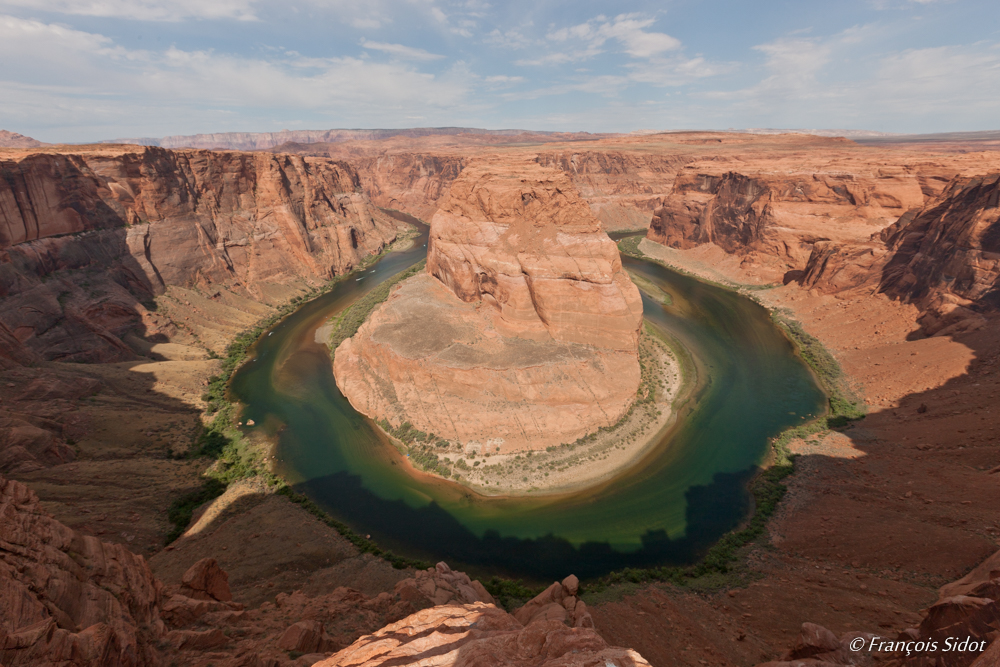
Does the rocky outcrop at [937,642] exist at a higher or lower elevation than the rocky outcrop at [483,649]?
higher

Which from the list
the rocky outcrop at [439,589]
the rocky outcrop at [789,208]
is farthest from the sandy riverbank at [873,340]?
the rocky outcrop at [439,589]

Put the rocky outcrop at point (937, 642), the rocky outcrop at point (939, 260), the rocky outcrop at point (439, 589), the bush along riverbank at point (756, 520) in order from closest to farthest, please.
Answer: the rocky outcrop at point (937, 642) < the rocky outcrop at point (439, 589) < the bush along riverbank at point (756, 520) < the rocky outcrop at point (939, 260)

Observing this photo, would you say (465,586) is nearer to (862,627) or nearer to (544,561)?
(544,561)

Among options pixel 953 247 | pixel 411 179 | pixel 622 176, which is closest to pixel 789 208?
pixel 953 247

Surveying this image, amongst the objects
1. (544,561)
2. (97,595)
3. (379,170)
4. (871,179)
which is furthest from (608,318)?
(379,170)

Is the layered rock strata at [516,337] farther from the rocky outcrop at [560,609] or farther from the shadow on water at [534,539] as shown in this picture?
the rocky outcrop at [560,609]

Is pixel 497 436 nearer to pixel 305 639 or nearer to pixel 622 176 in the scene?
pixel 305 639
